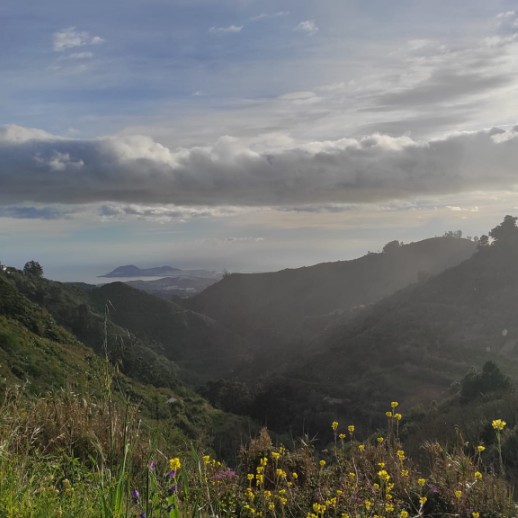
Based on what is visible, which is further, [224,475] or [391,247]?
[391,247]

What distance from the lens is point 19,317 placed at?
2891 centimetres

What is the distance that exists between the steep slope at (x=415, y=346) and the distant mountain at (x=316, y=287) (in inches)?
1622

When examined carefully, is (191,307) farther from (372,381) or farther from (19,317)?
(19,317)

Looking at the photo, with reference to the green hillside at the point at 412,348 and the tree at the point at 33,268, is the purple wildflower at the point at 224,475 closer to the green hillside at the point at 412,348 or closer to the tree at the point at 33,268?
the green hillside at the point at 412,348

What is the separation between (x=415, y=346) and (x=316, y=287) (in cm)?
8504

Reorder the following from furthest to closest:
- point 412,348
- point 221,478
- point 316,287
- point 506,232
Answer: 1. point 316,287
2. point 506,232
3. point 412,348
4. point 221,478

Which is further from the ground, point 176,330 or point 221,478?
point 221,478

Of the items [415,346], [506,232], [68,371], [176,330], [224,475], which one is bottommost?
[176,330]

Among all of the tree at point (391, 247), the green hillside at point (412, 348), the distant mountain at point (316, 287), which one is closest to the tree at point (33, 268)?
the green hillside at point (412, 348)

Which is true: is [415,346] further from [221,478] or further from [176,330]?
[176,330]

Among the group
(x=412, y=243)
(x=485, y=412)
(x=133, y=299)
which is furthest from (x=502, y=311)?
(x=412, y=243)

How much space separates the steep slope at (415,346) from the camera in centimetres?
4028

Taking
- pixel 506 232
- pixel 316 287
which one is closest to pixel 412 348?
pixel 506 232

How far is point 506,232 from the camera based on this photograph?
76625mm
